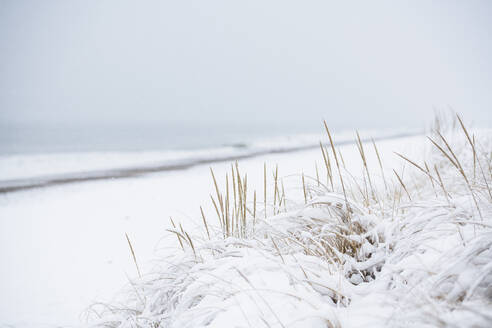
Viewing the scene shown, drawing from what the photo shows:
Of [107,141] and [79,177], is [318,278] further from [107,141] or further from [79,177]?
[107,141]

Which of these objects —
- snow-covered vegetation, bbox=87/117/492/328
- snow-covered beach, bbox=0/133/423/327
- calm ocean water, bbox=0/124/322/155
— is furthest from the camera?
calm ocean water, bbox=0/124/322/155

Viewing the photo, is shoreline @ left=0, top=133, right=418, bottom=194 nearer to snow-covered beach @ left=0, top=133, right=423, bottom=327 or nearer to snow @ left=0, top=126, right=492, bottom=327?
snow-covered beach @ left=0, top=133, right=423, bottom=327

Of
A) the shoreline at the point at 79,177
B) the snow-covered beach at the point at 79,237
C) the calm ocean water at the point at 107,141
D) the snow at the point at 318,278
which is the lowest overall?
the snow-covered beach at the point at 79,237

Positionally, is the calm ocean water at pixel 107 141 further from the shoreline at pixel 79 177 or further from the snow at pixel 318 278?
the snow at pixel 318 278

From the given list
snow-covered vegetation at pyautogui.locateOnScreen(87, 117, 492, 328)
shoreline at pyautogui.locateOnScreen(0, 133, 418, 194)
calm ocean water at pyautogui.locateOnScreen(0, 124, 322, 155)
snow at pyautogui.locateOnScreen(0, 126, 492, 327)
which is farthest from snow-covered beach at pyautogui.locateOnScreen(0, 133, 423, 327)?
calm ocean water at pyautogui.locateOnScreen(0, 124, 322, 155)

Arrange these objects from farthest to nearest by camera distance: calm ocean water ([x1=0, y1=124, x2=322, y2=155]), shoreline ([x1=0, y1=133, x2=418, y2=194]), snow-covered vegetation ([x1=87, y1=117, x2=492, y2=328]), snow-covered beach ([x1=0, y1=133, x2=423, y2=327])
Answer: calm ocean water ([x1=0, y1=124, x2=322, y2=155])
shoreline ([x1=0, y1=133, x2=418, y2=194])
snow-covered beach ([x1=0, y1=133, x2=423, y2=327])
snow-covered vegetation ([x1=87, y1=117, x2=492, y2=328])

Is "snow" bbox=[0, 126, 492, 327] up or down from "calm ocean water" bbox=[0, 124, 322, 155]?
down

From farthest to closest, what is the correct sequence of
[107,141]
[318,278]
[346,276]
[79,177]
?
1. [107,141]
2. [79,177]
3. [346,276]
4. [318,278]

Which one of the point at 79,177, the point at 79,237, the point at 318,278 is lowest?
the point at 79,237

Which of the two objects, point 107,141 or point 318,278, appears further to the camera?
point 107,141

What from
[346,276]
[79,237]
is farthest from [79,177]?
[346,276]

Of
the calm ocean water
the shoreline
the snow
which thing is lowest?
the shoreline

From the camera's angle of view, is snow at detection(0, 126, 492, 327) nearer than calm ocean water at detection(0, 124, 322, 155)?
Yes

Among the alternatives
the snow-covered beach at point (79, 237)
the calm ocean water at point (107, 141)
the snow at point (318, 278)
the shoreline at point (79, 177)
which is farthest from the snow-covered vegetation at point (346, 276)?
the calm ocean water at point (107, 141)
